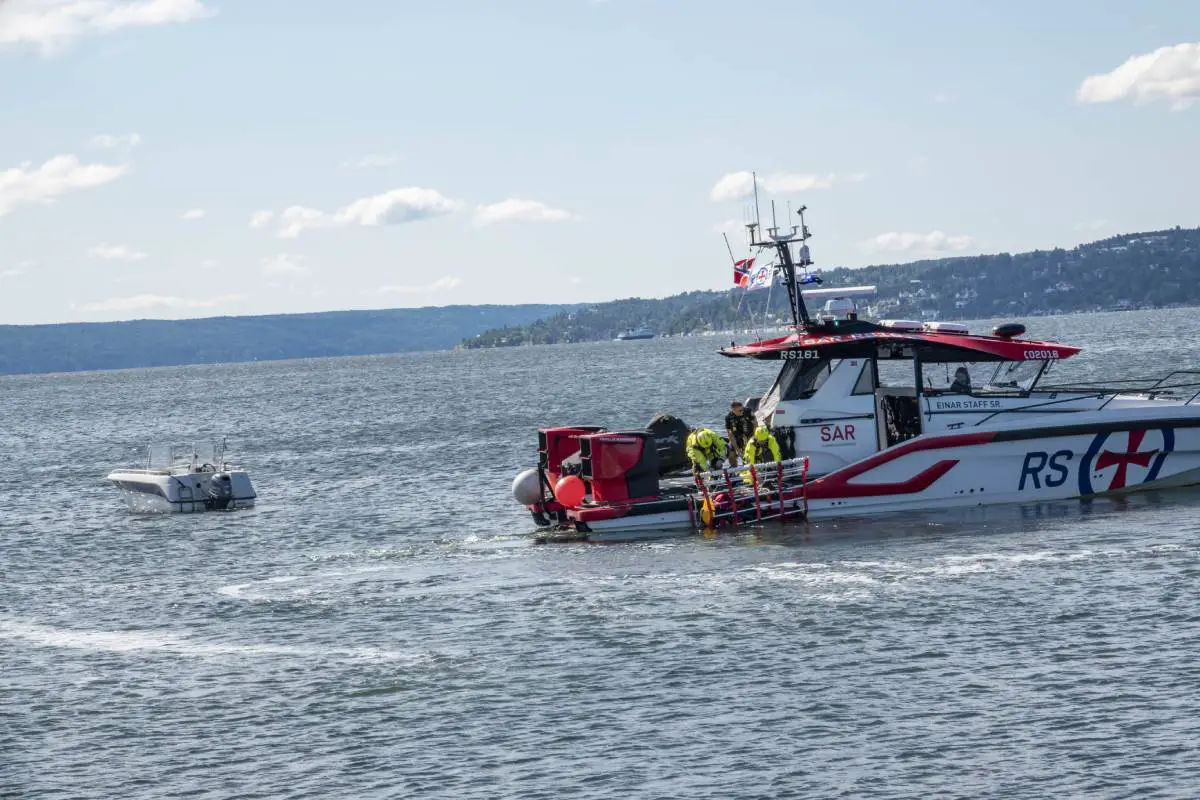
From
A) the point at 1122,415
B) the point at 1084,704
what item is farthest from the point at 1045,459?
the point at 1084,704

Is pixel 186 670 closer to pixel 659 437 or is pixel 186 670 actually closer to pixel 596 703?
pixel 596 703

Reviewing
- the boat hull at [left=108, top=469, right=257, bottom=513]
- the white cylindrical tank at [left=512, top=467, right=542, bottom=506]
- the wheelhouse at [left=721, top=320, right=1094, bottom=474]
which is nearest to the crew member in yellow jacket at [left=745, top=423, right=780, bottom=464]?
the wheelhouse at [left=721, top=320, right=1094, bottom=474]

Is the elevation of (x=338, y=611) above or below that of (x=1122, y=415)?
below

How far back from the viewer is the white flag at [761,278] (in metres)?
30.7

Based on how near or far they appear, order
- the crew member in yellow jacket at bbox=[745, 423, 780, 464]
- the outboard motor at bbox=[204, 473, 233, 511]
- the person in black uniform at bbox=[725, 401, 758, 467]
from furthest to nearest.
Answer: the outboard motor at bbox=[204, 473, 233, 511] → the person in black uniform at bbox=[725, 401, 758, 467] → the crew member in yellow jacket at bbox=[745, 423, 780, 464]

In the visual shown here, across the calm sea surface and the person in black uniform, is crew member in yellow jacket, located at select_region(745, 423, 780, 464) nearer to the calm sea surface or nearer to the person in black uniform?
the person in black uniform

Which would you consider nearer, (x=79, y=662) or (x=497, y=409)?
(x=79, y=662)

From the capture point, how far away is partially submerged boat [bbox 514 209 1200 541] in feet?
96.8

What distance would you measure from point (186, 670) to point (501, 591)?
559 cm

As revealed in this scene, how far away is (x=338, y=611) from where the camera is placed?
24594 mm

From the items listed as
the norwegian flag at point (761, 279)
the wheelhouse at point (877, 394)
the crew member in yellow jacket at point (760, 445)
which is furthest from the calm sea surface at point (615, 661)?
the norwegian flag at point (761, 279)

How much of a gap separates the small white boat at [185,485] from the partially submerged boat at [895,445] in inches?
536

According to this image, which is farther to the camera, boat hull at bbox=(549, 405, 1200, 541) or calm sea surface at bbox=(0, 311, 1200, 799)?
boat hull at bbox=(549, 405, 1200, 541)

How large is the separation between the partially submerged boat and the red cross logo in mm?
19
